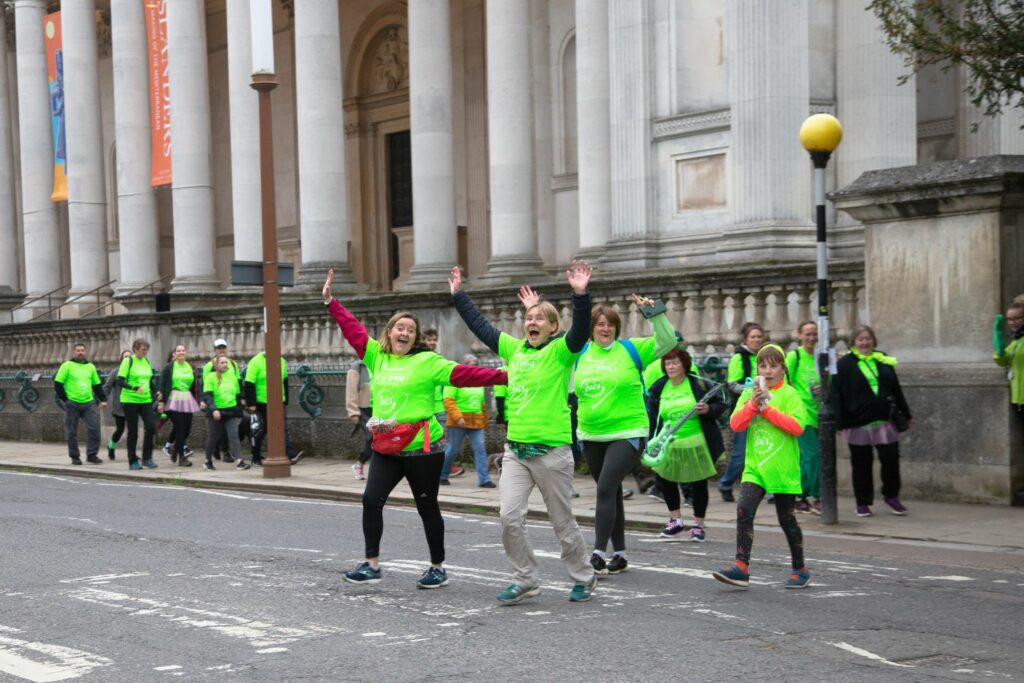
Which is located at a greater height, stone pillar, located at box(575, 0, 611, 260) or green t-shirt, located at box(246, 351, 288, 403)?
stone pillar, located at box(575, 0, 611, 260)

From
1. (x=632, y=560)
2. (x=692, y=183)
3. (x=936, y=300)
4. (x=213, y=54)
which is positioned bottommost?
(x=632, y=560)

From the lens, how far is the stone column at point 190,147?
99.7 feet

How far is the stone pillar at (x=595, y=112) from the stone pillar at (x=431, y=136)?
326 cm

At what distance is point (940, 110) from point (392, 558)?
1584cm

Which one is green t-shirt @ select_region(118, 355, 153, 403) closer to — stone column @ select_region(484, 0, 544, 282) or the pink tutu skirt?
the pink tutu skirt

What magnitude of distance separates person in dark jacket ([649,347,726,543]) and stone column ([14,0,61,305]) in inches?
1103

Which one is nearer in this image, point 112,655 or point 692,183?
point 112,655

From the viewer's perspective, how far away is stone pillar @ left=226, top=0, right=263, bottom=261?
29266 millimetres

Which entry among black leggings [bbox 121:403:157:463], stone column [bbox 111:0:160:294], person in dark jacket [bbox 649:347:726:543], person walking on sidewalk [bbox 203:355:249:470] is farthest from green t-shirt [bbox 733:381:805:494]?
stone column [bbox 111:0:160:294]

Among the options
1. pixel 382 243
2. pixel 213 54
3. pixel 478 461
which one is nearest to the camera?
pixel 478 461

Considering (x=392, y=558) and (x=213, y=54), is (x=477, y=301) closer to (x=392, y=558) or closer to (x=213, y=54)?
(x=392, y=558)

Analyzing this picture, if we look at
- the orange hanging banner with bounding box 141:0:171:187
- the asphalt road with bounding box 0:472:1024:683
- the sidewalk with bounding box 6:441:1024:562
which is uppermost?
the orange hanging banner with bounding box 141:0:171:187

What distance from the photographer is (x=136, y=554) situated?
12070 mm

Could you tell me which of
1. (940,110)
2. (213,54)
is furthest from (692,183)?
(213,54)
